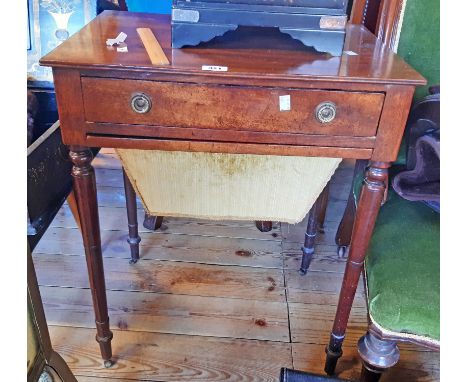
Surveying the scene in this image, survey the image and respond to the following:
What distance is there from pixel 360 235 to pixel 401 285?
5.2 inches

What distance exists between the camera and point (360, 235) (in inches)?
39.4

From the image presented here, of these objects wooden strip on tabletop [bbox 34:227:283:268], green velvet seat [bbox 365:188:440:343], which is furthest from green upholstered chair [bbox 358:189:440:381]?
wooden strip on tabletop [bbox 34:227:283:268]

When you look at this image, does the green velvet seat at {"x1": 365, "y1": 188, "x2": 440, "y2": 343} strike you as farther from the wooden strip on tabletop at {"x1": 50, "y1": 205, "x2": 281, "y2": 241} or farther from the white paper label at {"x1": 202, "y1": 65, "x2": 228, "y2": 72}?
the wooden strip on tabletop at {"x1": 50, "y1": 205, "x2": 281, "y2": 241}

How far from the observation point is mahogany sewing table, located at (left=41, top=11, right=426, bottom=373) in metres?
0.83

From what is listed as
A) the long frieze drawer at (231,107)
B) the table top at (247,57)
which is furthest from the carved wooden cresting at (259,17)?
the long frieze drawer at (231,107)

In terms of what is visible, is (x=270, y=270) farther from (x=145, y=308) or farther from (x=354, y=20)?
(x=354, y=20)

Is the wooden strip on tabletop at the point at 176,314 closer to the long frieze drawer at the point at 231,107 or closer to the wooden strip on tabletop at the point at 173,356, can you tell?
the wooden strip on tabletop at the point at 173,356

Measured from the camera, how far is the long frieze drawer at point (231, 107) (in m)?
0.84

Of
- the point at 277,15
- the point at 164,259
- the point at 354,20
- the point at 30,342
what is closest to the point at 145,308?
the point at 164,259

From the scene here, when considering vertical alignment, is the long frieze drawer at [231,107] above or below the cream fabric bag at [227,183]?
above

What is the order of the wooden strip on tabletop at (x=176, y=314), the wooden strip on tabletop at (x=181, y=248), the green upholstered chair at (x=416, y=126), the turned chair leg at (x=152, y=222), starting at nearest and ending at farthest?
the green upholstered chair at (x=416, y=126), the wooden strip on tabletop at (x=176, y=314), the wooden strip on tabletop at (x=181, y=248), the turned chair leg at (x=152, y=222)

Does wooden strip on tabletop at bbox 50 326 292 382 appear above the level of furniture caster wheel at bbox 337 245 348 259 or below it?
below

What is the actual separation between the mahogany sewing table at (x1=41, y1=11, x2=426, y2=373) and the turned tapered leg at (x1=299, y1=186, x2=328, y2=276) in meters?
0.54
